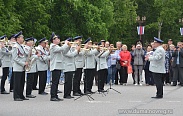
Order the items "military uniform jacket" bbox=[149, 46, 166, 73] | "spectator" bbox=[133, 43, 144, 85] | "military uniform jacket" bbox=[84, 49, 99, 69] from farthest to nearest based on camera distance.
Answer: "spectator" bbox=[133, 43, 144, 85], "military uniform jacket" bbox=[84, 49, 99, 69], "military uniform jacket" bbox=[149, 46, 166, 73]

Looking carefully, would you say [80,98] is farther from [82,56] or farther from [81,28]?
[81,28]

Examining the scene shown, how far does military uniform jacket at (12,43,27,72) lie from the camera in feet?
44.9

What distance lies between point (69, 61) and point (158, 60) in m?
2.90

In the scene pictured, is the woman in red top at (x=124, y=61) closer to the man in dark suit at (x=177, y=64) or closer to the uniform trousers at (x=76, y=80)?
the man in dark suit at (x=177, y=64)

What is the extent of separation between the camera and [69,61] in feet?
46.8

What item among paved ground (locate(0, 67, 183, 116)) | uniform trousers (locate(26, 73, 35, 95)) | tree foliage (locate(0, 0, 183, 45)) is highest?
tree foliage (locate(0, 0, 183, 45))

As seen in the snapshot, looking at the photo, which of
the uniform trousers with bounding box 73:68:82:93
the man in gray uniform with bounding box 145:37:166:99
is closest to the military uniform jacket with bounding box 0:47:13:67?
the uniform trousers with bounding box 73:68:82:93

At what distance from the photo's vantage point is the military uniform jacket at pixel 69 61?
Result: 14.1m

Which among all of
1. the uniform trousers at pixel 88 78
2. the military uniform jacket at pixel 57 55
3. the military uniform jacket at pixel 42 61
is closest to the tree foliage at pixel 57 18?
the military uniform jacket at pixel 42 61

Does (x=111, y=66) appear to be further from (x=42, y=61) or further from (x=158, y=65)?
(x=158, y=65)

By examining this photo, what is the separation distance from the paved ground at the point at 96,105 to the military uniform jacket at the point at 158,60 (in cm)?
95

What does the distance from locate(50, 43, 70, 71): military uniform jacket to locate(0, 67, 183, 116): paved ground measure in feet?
3.55

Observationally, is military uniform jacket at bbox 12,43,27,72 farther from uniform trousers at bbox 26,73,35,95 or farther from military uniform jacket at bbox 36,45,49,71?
military uniform jacket at bbox 36,45,49,71

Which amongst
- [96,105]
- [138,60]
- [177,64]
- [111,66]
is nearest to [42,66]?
[96,105]
